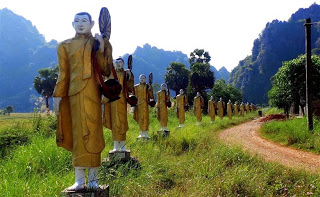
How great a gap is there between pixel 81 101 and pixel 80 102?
0.05 ft

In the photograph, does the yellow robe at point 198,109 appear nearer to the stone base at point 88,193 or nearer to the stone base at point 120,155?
the stone base at point 120,155

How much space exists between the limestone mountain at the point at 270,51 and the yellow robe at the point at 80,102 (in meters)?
78.4

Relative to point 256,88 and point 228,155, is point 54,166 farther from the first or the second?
point 256,88

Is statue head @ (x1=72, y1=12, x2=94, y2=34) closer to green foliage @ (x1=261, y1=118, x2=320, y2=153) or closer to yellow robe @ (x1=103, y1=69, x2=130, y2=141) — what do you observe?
yellow robe @ (x1=103, y1=69, x2=130, y2=141)

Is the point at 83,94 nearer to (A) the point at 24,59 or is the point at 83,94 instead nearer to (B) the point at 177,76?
(B) the point at 177,76

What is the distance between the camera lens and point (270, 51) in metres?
81.4

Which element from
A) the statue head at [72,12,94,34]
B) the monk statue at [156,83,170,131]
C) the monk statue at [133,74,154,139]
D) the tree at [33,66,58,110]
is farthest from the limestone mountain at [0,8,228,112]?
the statue head at [72,12,94,34]

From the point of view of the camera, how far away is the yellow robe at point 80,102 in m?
3.31

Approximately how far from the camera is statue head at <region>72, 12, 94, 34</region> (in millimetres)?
3496

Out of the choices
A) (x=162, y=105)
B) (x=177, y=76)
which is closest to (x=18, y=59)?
(x=177, y=76)

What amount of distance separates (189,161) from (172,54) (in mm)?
145321

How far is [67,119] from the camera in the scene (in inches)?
136

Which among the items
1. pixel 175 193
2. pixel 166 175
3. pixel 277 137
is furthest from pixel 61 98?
pixel 277 137

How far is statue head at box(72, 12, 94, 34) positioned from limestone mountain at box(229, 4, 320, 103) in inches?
3085
